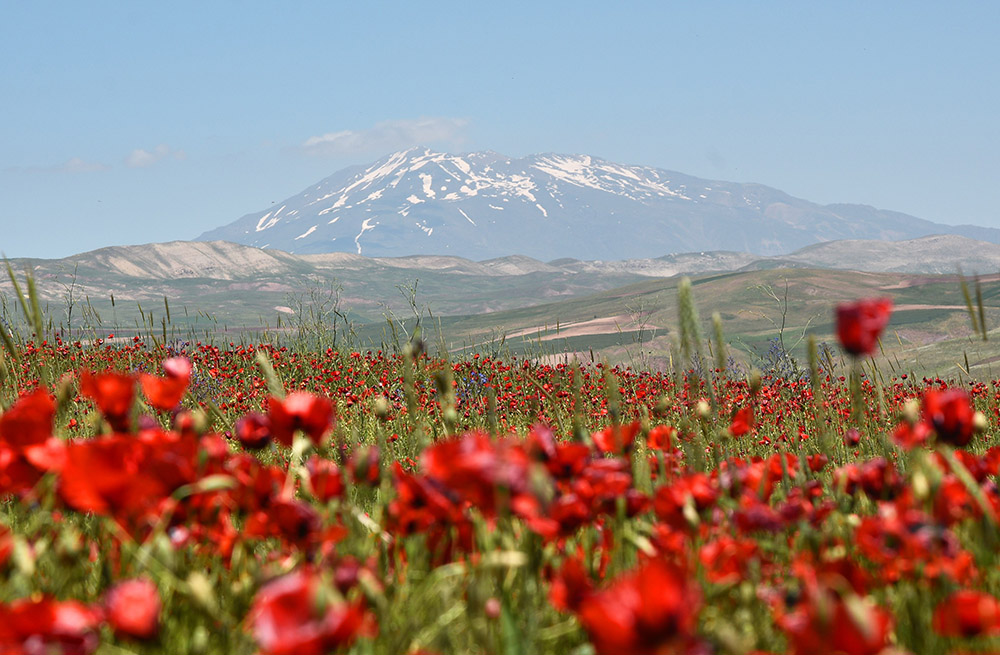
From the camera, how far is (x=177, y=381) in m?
1.51

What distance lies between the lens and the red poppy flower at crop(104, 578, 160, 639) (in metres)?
0.86

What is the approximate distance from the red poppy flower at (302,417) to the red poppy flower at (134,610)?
47cm

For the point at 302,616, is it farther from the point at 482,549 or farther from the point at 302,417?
the point at 302,417

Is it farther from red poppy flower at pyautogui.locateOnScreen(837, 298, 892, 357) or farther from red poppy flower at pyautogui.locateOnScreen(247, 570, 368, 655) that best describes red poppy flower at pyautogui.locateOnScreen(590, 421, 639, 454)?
red poppy flower at pyautogui.locateOnScreen(247, 570, 368, 655)

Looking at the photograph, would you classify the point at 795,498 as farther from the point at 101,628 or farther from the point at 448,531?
the point at 101,628

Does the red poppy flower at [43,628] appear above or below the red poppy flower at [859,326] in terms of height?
below

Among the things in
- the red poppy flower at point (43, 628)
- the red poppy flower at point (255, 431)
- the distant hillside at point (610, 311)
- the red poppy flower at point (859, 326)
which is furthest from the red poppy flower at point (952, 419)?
the distant hillside at point (610, 311)

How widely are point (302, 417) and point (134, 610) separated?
52 centimetres

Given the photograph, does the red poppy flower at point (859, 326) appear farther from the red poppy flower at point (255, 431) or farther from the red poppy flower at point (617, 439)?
the red poppy flower at point (255, 431)

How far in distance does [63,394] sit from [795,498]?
144 centimetres

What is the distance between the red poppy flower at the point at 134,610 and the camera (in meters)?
0.86

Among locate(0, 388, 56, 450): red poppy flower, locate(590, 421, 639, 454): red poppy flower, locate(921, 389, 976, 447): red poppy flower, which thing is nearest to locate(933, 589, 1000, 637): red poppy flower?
locate(921, 389, 976, 447): red poppy flower

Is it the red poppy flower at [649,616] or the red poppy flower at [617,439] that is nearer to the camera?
the red poppy flower at [649,616]

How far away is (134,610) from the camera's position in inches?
34.1
